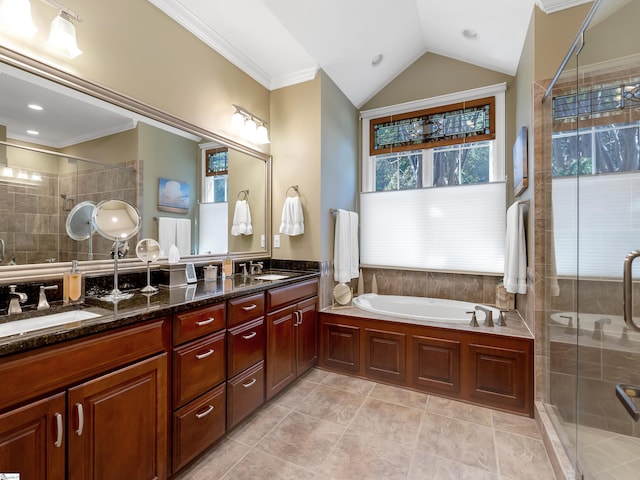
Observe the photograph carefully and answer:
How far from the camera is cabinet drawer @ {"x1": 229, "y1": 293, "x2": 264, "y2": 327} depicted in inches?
72.8

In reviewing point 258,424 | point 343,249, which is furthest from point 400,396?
point 343,249

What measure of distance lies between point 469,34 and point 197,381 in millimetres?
3578

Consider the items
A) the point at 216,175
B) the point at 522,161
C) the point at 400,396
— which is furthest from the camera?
the point at 216,175

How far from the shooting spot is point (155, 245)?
1.92 meters

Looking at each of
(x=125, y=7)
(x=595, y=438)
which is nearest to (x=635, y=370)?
(x=595, y=438)

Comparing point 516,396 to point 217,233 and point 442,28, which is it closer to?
point 217,233

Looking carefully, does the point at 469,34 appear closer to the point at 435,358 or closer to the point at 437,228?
the point at 437,228

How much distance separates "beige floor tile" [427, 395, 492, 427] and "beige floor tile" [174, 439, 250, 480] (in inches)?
54.0

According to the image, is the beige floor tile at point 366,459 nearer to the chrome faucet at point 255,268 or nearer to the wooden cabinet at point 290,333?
the wooden cabinet at point 290,333

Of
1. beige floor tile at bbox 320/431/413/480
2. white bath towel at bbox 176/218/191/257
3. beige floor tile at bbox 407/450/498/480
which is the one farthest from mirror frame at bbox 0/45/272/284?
beige floor tile at bbox 407/450/498/480

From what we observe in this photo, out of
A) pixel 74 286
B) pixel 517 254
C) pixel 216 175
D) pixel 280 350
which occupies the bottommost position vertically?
pixel 280 350

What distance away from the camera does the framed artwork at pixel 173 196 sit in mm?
2088

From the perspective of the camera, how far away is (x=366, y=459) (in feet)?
5.58

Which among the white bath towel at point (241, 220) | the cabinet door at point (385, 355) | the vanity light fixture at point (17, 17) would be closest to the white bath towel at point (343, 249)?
the cabinet door at point (385, 355)
